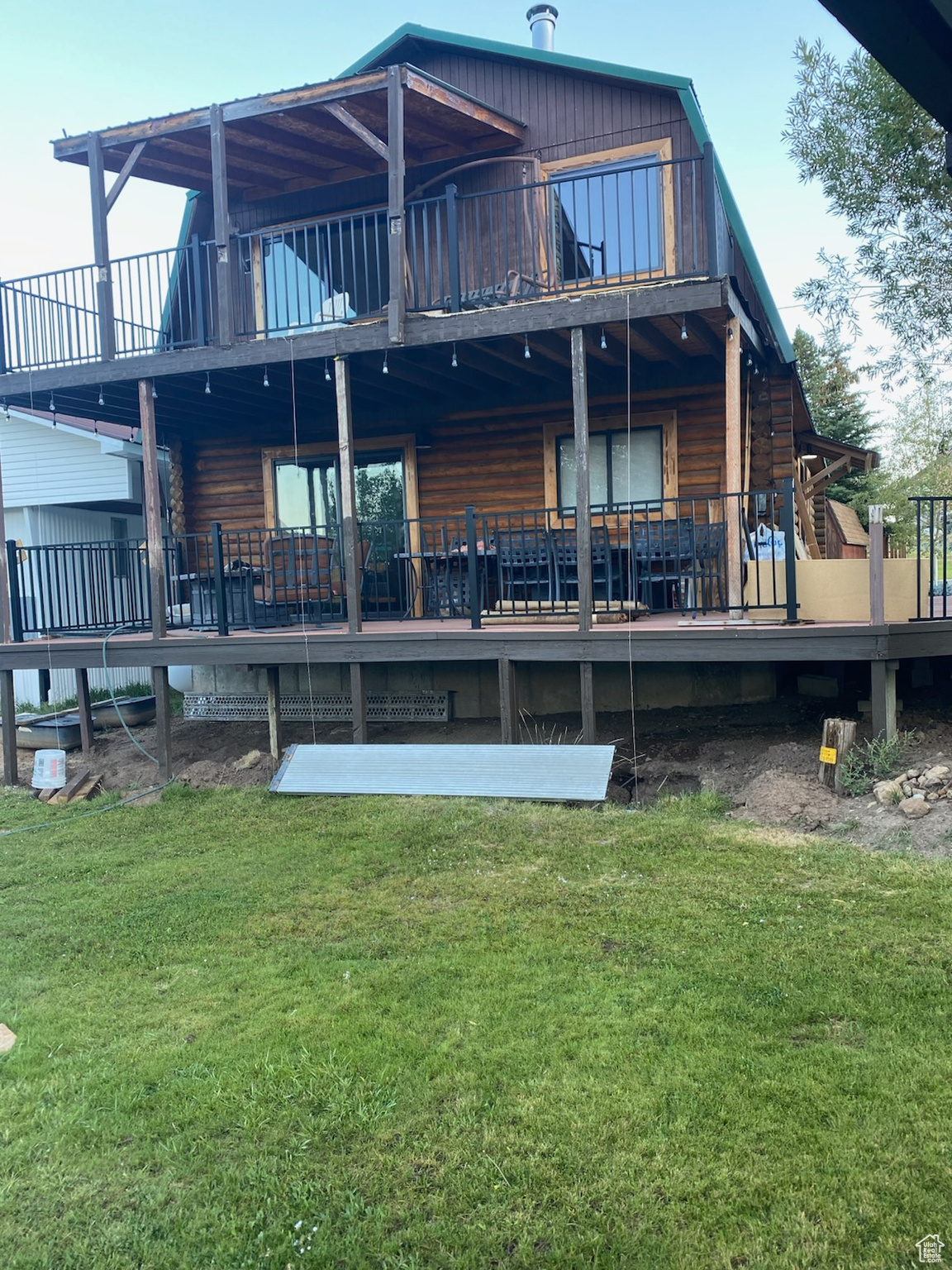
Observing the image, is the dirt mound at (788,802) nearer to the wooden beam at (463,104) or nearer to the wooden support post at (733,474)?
the wooden support post at (733,474)

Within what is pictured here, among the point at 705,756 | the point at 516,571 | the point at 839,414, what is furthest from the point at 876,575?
the point at 839,414

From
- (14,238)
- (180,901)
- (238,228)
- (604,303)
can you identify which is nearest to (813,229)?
(604,303)

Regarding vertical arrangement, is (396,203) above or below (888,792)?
above

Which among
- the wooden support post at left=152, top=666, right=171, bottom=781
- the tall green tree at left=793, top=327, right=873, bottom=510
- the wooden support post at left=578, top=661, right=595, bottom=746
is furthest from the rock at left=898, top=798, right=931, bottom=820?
the tall green tree at left=793, top=327, right=873, bottom=510

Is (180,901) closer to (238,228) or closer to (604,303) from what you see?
(604,303)

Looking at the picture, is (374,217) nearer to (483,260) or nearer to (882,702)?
(483,260)

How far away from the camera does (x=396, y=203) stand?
8.85 m

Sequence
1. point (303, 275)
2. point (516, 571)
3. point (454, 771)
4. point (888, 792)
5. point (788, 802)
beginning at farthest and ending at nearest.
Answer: point (303, 275)
point (516, 571)
point (454, 771)
point (788, 802)
point (888, 792)

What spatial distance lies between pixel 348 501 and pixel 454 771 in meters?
2.96

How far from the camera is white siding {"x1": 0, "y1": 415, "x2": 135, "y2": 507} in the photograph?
16.8 metres

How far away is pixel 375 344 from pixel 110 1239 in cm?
790

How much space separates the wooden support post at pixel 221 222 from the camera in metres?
9.30

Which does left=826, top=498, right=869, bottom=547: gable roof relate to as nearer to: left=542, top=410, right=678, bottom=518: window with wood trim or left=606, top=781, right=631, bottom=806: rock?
left=542, top=410, right=678, bottom=518: window with wood trim

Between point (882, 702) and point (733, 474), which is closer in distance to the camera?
point (882, 702)
